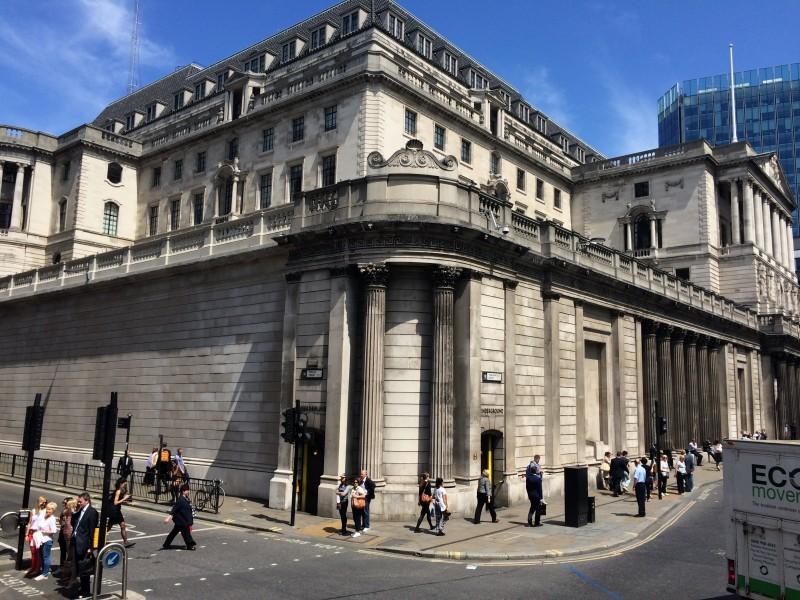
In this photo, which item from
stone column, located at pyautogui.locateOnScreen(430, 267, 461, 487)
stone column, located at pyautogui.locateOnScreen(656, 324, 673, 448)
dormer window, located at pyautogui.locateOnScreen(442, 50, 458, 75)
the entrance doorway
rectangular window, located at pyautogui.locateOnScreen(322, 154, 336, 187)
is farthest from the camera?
dormer window, located at pyautogui.locateOnScreen(442, 50, 458, 75)

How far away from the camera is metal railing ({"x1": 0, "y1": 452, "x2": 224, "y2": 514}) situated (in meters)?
22.6

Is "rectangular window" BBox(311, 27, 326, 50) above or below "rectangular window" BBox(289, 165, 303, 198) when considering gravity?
above

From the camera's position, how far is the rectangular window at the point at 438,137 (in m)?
46.0

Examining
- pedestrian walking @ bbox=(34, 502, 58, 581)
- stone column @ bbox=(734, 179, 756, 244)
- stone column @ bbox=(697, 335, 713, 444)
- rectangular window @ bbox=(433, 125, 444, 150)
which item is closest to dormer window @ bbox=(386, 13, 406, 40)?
rectangular window @ bbox=(433, 125, 444, 150)

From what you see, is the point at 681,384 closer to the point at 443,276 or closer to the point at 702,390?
the point at 702,390

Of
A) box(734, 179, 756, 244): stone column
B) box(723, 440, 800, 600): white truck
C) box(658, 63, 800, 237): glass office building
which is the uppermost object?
box(658, 63, 800, 237): glass office building

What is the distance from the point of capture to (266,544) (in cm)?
1747

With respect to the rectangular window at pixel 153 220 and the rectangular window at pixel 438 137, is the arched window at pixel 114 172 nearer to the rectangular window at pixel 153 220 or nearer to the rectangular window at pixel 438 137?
the rectangular window at pixel 153 220

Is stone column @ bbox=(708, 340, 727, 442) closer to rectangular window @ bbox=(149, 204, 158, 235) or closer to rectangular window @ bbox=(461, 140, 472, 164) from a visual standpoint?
rectangular window @ bbox=(461, 140, 472, 164)

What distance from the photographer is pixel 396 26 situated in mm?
51406

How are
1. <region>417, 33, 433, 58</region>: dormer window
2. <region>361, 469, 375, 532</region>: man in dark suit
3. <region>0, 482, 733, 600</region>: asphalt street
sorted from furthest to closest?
1. <region>417, 33, 433, 58</region>: dormer window
2. <region>361, 469, 375, 532</region>: man in dark suit
3. <region>0, 482, 733, 600</region>: asphalt street

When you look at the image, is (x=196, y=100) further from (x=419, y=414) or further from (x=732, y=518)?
(x=732, y=518)

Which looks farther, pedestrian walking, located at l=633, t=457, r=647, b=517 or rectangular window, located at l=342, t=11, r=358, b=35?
rectangular window, located at l=342, t=11, r=358, b=35

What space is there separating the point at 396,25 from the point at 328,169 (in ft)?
50.5
